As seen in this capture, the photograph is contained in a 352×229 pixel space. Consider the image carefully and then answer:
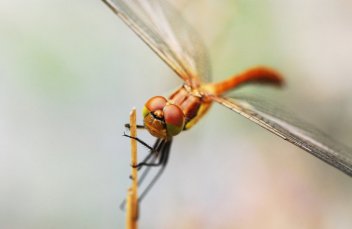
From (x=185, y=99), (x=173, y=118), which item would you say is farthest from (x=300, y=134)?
(x=173, y=118)

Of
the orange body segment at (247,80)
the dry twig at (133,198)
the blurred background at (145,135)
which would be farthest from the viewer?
the blurred background at (145,135)

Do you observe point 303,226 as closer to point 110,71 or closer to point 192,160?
point 192,160

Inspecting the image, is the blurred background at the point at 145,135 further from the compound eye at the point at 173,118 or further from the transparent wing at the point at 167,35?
the compound eye at the point at 173,118

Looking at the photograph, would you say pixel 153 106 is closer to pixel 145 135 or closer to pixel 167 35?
pixel 167 35

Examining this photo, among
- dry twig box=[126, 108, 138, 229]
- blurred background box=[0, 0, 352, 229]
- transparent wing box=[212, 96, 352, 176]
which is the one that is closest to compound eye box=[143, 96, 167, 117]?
dry twig box=[126, 108, 138, 229]

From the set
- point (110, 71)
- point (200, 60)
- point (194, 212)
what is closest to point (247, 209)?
point (194, 212)

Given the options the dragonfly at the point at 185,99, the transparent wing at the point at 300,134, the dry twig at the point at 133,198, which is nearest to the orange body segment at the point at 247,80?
A: the dragonfly at the point at 185,99

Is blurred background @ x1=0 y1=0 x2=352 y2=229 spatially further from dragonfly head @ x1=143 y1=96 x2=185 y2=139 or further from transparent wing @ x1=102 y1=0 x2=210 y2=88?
dragonfly head @ x1=143 y1=96 x2=185 y2=139
